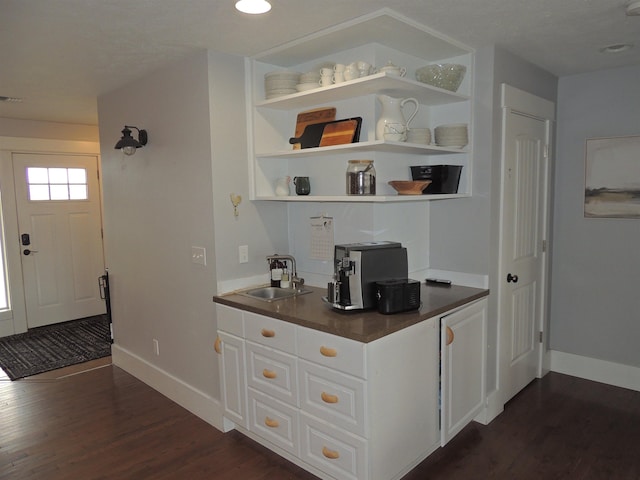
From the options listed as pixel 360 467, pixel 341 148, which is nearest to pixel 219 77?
pixel 341 148

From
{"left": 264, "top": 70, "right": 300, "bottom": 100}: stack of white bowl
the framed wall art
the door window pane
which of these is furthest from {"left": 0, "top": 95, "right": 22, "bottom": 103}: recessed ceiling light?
the framed wall art

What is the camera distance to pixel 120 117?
3.65m

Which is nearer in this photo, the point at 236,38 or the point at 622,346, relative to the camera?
the point at 236,38

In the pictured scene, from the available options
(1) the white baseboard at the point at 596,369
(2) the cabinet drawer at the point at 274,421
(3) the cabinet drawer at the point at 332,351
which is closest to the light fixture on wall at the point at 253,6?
(3) the cabinet drawer at the point at 332,351

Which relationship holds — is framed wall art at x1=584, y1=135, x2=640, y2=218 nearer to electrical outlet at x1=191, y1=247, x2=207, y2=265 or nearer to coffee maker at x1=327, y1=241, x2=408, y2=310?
coffee maker at x1=327, y1=241, x2=408, y2=310

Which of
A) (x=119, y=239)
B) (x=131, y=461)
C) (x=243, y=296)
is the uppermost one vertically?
(x=119, y=239)

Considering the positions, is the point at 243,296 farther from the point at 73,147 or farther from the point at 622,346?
the point at 73,147

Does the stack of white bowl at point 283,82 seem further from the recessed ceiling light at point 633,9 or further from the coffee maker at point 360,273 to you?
the recessed ceiling light at point 633,9

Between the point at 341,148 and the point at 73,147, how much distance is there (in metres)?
4.15

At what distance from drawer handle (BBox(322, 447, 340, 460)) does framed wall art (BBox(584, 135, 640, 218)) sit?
265 centimetres

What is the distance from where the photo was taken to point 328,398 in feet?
7.39

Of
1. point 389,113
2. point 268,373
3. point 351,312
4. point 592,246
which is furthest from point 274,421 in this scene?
point 592,246

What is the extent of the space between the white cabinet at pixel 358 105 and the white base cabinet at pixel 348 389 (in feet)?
2.49

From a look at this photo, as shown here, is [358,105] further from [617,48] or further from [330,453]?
[330,453]
